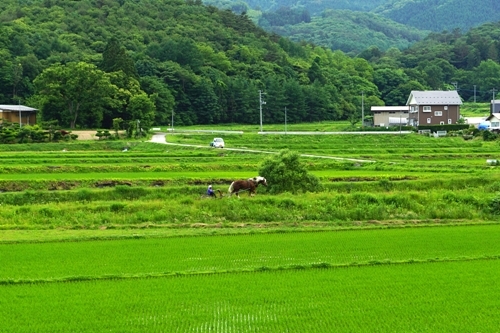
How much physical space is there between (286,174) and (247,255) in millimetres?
10224

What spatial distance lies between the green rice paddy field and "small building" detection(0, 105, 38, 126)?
33332mm

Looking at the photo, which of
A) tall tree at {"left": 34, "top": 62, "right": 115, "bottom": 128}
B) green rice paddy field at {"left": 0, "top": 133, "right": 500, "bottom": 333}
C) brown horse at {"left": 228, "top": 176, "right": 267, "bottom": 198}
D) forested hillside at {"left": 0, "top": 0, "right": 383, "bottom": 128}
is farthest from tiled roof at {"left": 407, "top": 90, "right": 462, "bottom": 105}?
brown horse at {"left": 228, "top": 176, "right": 267, "bottom": 198}

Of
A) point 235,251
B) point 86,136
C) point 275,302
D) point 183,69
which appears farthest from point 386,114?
point 275,302

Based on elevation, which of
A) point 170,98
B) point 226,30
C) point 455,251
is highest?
point 226,30

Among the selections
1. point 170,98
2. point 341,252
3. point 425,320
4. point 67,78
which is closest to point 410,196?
point 341,252

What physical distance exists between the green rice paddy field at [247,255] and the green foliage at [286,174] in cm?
159

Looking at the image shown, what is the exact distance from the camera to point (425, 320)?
9.34 m

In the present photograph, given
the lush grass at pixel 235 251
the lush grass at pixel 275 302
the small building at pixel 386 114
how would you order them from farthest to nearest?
the small building at pixel 386 114 < the lush grass at pixel 235 251 < the lush grass at pixel 275 302

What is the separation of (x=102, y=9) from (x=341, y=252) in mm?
111089

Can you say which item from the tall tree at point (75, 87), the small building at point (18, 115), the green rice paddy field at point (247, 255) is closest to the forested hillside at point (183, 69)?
the tall tree at point (75, 87)

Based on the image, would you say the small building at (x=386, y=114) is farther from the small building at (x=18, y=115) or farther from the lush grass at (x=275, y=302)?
the lush grass at (x=275, y=302)

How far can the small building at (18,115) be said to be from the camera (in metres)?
61.7

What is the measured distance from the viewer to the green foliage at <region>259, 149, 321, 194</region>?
79.4ft

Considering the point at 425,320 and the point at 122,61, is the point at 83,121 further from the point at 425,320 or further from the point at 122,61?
the point at 425,320
